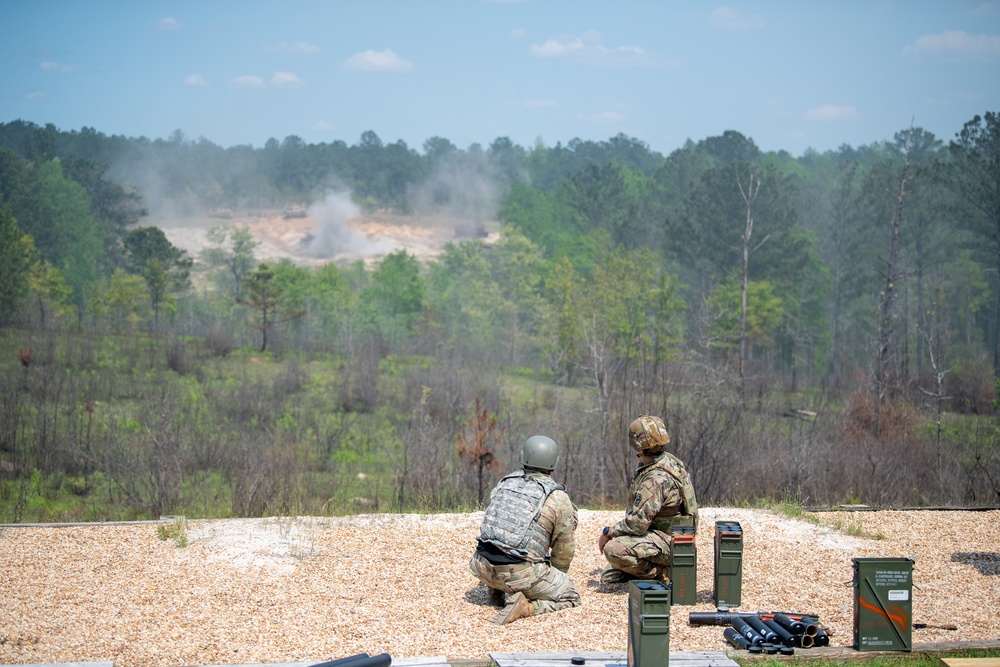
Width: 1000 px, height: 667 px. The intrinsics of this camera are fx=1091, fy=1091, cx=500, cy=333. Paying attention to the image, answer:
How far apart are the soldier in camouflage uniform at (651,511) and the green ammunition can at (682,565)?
0.35 meters

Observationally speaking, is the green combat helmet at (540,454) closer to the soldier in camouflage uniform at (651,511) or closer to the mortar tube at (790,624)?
the soldier in camouflage uniform at (651,511)

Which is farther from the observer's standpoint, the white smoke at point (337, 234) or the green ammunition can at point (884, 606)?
the white smoke at point (337, 234)

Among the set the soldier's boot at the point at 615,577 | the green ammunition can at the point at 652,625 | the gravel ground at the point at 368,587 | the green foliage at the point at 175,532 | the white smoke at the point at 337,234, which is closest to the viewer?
the green ammunition can at the point at 652,625

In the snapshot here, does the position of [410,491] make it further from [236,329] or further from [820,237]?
[820,237]

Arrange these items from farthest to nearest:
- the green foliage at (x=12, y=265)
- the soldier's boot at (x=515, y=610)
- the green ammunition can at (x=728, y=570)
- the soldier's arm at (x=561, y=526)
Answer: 1. the green foliage at (x=12, y=265)
2. the soldier's arm at (x=561, y=526)
3. the green ammunition can at (x=728, y=570)
4. the soldier's boot at (x=515, y=610)

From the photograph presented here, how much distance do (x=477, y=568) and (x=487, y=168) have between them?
400ft

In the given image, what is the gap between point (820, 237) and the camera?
233ft

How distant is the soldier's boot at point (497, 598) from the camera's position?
31.0 feet

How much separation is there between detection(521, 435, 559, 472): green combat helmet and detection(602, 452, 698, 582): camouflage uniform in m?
0.88

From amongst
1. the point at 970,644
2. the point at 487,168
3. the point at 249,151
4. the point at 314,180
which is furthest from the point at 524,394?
the point at 249,151

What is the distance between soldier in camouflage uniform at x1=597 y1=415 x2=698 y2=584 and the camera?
960 centimetres

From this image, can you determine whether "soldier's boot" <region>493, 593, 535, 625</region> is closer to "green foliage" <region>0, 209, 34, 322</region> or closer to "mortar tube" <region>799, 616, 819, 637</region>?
"mortar tube" <region>799, 616, 819, 637</region>

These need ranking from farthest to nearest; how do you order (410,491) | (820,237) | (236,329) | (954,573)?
(820,237), (236,329), (410,491), (954,573)

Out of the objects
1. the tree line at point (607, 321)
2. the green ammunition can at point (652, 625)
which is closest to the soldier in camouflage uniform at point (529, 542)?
the green ammunition can at point (652, 625)
